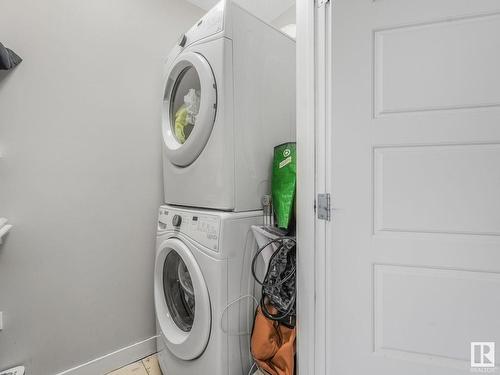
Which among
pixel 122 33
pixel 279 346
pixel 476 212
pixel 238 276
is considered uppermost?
pixel 122 33

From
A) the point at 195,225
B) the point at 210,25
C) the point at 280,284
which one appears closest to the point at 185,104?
the point at 210,25

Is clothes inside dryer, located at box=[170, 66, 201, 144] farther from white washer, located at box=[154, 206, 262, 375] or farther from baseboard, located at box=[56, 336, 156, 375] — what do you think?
baseboard, located at box=[56, 336, 156, 375]

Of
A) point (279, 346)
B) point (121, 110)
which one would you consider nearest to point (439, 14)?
point (279, 346)

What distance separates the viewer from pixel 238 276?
42.4 inches

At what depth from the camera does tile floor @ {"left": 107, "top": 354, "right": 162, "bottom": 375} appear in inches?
57.0

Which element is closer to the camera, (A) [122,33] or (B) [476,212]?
(B) [476,212]

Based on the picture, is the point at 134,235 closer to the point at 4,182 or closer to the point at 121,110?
the point at 4,182

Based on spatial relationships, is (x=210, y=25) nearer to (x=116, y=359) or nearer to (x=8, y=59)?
(x=8, y=59)

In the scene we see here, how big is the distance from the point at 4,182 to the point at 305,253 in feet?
4.76

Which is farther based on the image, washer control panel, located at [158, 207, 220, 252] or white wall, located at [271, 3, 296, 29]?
white wall, located at [271, 3, 296, 29]

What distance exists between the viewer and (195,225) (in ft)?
3.77

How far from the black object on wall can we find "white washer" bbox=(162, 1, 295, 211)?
2.25ft

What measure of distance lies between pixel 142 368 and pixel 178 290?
54cm

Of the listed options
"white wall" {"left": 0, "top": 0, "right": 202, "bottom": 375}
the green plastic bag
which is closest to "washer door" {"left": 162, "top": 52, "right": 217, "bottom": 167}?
"white wall" {"left": 0, "top": 0, "right": 202, "bottom": 375}
